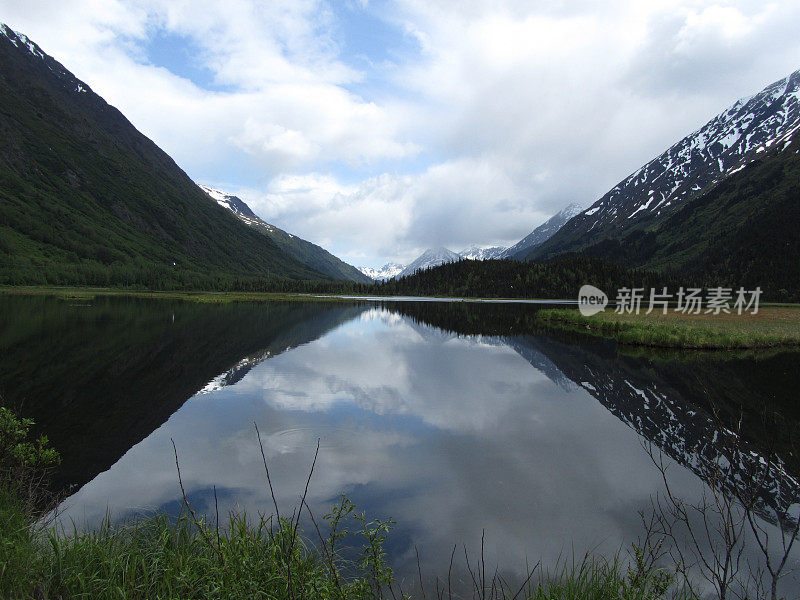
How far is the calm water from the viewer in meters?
12.0

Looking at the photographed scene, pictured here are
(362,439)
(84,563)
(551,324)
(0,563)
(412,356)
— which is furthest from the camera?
(551,324)

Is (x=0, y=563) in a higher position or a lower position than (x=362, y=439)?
higher

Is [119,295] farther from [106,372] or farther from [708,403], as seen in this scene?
[708,403]

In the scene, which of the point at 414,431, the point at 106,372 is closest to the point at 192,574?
the point at 414,431

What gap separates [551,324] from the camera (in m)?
72.7

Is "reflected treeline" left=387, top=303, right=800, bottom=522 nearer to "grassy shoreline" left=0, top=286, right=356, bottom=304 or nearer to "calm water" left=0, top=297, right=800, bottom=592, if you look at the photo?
→ "calm water" left=0, top=297, right=800, bottom=592

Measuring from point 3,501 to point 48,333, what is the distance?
39778 mm

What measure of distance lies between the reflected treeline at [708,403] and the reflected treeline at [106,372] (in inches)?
780

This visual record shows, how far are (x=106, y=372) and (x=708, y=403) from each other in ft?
120

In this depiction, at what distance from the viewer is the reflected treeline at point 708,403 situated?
1395 cm

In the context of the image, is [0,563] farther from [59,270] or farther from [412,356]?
[59,270]

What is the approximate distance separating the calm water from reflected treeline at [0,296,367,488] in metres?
0.15

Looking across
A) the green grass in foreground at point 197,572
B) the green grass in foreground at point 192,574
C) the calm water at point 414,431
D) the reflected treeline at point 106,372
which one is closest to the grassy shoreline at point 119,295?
the reflected treeline at point 106,372

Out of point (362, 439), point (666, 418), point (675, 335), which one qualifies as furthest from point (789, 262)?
point (362, 439)
